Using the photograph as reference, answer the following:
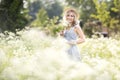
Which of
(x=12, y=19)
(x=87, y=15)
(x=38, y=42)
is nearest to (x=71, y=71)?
(x=38, y=42)

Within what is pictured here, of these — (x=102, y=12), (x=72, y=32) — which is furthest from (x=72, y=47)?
(x=102, y=12)

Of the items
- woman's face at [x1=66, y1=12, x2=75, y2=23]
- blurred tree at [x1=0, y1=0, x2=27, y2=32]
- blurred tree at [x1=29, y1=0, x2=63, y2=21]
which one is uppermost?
blurred tree at [x1=29, y1=0, x2=63, y2=21]

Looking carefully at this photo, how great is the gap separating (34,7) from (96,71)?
→ 78809 mm

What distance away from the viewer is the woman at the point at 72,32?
748 centimetres

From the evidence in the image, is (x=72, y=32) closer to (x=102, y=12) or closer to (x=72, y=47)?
(x=72, y=47)

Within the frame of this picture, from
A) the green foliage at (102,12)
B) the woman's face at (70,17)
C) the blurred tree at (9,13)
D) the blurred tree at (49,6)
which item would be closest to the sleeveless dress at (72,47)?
the woman's face at (70,17)

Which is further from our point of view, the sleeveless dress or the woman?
the sleeveless dress

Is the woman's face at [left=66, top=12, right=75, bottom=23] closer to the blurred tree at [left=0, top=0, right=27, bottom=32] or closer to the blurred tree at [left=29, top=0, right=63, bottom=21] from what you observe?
the blurred tree at [left=0, top=0, right=27, bottom=32]

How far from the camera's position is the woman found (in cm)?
748

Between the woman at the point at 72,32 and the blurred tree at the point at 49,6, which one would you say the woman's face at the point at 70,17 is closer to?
the woman at the point at 72,32

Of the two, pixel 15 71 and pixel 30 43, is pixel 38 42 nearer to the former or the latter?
pixel 30 43

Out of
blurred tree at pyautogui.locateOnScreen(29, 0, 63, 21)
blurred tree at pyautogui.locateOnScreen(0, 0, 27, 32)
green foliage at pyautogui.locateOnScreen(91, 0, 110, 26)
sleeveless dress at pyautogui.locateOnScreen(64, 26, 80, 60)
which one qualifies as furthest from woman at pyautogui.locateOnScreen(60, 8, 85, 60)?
blurred tree at pyautogui.locateOnScreen(29, 0, 63, 21)

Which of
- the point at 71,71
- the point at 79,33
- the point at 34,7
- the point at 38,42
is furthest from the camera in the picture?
the point at 34,7

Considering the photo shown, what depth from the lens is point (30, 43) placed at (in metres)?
11.8
